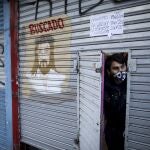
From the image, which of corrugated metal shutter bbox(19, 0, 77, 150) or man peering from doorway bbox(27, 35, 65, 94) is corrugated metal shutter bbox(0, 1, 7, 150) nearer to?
corrugated metal shutter bbox(19, 0, 77, 150)

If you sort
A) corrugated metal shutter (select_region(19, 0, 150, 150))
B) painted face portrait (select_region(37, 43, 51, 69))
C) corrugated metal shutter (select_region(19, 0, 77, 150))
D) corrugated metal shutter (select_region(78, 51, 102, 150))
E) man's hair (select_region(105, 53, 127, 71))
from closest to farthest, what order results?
1. corrugated metal shutter (select_region(19, 0, 150, 150))
2. man's hair (select_region(105, 53, 127, 71))
3. corrugated metal shutter (select_region(78, 51, 102, 150))
4. corrugated metal shutter (select_region(19, 0, 77, 150))
5. painted face portrait (select_region(37, 43, 51, 69))

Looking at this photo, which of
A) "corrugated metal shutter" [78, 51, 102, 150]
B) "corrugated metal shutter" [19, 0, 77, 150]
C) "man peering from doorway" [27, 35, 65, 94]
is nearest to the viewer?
"corrugated metal shutter" [78, 51, 102, 150]

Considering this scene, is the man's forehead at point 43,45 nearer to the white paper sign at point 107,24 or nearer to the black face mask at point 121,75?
the white paper sign at point 107,24

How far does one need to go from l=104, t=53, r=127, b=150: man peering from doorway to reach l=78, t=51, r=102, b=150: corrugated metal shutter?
0.52 ft

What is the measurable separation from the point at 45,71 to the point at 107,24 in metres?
1.75

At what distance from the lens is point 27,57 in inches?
233

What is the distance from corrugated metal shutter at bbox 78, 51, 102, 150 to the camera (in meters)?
4.08

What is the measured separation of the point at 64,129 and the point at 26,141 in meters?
1.37

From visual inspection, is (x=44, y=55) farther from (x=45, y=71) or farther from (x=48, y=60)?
(x=45, y=71)

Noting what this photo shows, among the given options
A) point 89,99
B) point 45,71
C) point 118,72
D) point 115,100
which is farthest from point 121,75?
point 45,71

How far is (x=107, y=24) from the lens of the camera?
4316 mm

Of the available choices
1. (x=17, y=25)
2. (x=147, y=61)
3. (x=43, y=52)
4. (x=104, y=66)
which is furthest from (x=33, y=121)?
(x=147, y=61)

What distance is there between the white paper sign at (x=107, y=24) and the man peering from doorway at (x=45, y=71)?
1088mm

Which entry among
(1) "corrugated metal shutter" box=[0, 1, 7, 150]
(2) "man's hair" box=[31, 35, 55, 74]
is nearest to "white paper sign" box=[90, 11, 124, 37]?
(2) "man's hair" box=[31, 35, 55, 74]
